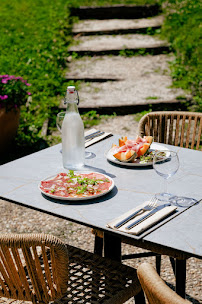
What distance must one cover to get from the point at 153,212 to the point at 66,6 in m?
8.20

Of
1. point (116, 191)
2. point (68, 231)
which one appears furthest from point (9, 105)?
point (116, 191)

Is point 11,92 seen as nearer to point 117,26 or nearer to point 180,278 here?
point 180,278

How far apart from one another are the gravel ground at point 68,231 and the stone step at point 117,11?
19.0 ft

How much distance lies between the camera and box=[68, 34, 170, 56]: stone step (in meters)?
7.91

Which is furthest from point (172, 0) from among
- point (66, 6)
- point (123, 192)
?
point (123, 192)

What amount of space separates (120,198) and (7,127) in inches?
124

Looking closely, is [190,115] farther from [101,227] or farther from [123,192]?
[101,227]

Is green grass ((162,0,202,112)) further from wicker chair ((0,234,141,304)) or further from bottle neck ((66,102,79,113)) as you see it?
wicker chair ((0,234,141,304))

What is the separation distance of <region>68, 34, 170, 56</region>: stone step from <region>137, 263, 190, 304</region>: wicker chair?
6631 millimetres

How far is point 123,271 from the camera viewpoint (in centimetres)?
240

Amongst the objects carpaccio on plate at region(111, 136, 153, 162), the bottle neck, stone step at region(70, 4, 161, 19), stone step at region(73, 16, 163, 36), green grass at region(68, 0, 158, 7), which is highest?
green grass at region(68, 0, 158, 7)

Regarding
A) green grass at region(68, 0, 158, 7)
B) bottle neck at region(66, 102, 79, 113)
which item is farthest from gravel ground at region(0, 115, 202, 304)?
green grass at region(68, 0, 158, 7)

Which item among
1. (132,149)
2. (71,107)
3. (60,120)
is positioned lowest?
(132,149)

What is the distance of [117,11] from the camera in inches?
366
